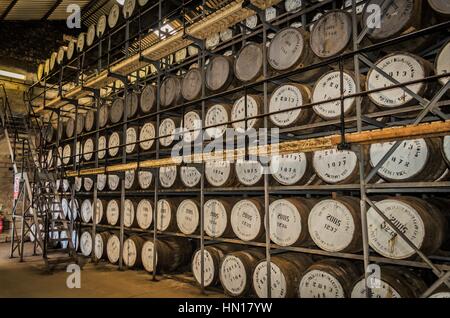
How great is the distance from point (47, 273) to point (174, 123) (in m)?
4.43

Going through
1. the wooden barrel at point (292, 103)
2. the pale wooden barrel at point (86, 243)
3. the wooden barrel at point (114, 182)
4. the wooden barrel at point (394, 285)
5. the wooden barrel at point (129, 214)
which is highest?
the wooden barrel at point (292, 103)

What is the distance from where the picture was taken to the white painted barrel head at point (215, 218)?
5.90 m

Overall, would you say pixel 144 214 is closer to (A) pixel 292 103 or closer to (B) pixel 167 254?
(B) pixel 167 254

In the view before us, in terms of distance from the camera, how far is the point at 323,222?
4457mm

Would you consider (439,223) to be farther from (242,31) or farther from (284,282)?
(242,31)

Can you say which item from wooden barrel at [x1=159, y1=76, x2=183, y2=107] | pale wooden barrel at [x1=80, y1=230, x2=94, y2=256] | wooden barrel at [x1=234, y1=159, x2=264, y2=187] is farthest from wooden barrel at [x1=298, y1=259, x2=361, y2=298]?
pale wooden barrel at [x1=80, y1=230, x2=94, y2=256]

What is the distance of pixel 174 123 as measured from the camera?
23.8 feet

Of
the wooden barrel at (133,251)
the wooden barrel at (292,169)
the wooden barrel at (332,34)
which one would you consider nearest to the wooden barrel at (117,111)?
the wooden barrel at (133,251)

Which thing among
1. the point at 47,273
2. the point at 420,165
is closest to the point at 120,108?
the point at 47,273

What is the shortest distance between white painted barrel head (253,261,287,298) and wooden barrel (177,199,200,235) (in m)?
1.71

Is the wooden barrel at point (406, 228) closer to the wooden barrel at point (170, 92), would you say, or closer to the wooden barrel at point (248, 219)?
the wooden barrel at point (248, 219)

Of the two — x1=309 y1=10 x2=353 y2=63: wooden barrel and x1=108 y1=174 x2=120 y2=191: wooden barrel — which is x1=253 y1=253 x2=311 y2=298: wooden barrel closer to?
x1=309 y1=10 x2=353 y2=63: wooden barrel

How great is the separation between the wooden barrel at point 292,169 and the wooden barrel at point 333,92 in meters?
0.70

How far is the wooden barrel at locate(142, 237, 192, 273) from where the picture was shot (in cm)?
707
